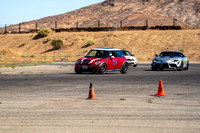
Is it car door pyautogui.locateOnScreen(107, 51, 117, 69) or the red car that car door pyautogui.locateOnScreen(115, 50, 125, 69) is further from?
car door pyautogui.locateOnScreen(107, 51, 117, 69)

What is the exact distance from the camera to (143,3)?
5989 inches

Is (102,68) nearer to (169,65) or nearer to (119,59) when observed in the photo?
(119,59)

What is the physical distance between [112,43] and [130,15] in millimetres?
54156

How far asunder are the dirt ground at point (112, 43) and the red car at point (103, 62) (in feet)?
134

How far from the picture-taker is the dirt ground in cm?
7356

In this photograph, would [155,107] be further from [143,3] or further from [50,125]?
[143,3]

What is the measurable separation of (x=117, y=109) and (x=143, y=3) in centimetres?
14548

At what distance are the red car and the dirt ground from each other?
4073 cm

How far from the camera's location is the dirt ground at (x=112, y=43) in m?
73.6

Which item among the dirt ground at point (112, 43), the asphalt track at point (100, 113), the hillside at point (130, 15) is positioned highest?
the hillside at point (130, 15)

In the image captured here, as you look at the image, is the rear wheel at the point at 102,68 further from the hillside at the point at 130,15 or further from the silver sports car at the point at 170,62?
the hillside at the point at 130,15

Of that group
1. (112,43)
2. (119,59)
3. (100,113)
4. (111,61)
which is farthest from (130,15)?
(100,113)

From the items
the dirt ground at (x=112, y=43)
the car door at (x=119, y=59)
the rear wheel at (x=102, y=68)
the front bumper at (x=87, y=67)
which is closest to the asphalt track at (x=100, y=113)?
the front bumper at (x=87, y=67)

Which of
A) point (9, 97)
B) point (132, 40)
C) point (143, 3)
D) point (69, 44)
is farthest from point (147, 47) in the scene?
point (143, 3)
